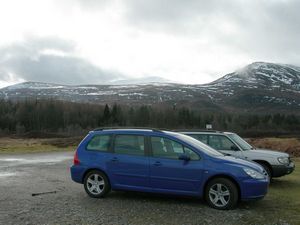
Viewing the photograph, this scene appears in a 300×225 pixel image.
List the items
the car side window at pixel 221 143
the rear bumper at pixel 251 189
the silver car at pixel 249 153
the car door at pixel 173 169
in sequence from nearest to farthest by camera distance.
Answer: the rear bumper at pixel 251 189 → the car door at pixel 173 169 → the silver car at pixel 249 153 → the car side window at pixel 221 143

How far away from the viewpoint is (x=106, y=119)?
115812 mm

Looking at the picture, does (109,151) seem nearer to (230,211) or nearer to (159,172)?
(159,172)

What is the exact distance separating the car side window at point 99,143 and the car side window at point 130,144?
0.25 m

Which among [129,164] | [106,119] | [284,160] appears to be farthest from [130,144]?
[106,119]

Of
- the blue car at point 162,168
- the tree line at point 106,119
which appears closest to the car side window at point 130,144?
the blue car at point 162,168

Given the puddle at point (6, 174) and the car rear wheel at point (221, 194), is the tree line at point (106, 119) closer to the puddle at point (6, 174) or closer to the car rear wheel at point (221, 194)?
the puddle at point (6, 174)

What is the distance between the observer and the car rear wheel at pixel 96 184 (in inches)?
394

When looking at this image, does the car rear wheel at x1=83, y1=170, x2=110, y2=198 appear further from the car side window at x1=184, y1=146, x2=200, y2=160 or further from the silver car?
the silver car

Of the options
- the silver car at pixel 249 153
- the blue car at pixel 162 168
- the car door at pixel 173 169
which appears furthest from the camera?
the silver car at pixel 249 153

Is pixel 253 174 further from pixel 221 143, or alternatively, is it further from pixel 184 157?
pixel 221 143

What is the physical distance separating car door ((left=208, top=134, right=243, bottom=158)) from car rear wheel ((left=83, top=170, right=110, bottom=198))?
4.95 m

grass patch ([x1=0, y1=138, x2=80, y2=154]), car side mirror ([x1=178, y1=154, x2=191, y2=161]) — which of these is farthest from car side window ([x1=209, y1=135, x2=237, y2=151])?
grass patch ([x1=0, y1=138, x2=80, y2=154])

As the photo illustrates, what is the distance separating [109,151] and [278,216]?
4.15 metres

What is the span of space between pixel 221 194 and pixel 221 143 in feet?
16.9
